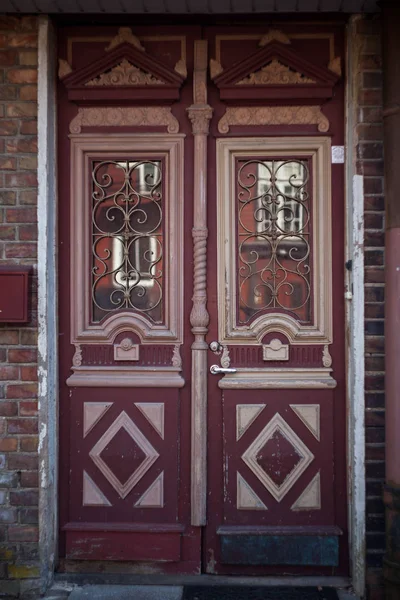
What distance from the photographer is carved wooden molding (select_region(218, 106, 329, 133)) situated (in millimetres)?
3674

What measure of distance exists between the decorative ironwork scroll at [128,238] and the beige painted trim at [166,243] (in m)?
0.06

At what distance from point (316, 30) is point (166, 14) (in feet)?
2.97

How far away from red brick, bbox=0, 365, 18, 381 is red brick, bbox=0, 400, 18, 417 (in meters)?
0.14

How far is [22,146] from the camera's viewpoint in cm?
356

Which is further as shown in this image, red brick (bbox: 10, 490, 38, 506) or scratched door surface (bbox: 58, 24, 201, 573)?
scratched door surface (bbox: 58, 24, 201, 573)

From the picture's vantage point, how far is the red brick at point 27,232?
11.6ft

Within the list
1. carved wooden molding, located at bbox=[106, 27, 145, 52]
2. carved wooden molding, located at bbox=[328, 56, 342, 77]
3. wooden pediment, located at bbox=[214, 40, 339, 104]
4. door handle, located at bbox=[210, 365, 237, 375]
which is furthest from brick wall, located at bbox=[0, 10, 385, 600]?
door handle, located at bbox=[210, 365, 237, 375]

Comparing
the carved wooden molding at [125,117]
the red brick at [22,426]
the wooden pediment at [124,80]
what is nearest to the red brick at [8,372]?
the red brick at [22,426]

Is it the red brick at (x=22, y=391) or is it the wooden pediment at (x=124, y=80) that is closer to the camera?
the red brick at (x=22, y=391)

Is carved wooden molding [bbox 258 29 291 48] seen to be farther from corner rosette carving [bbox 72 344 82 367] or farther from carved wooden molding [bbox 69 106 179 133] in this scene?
corner rosette carving [bbox 72 344 82 367]

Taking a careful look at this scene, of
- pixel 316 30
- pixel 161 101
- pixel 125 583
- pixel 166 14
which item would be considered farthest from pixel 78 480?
pixel 316 30

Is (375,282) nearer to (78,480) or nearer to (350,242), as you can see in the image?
(350,242)

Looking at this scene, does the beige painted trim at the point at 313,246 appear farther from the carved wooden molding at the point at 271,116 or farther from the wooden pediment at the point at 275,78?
the wooden pediment at the point at 275,78

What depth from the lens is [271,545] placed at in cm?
358
